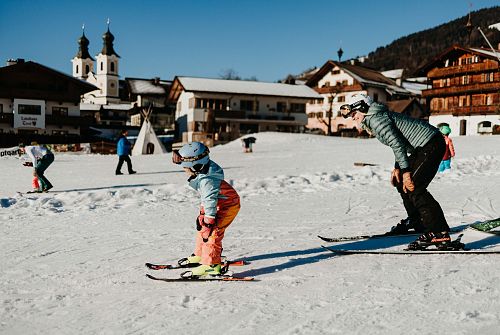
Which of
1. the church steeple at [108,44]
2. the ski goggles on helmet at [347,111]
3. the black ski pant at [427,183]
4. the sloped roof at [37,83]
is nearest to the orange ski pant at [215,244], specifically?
the ski goggles on helmet at [347,111]

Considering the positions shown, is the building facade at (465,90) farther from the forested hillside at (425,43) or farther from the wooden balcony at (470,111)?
the forested hillside at (425,43)

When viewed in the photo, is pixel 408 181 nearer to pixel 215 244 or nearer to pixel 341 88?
pixel 215 244

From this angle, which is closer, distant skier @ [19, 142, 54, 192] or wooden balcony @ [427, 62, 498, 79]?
distant skier @ [19, 142, 54, 192]

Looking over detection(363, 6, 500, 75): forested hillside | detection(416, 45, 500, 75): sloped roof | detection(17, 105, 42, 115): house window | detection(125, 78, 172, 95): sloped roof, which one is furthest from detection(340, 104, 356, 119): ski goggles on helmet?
detection(363, 6, 500, 75): forested hillside

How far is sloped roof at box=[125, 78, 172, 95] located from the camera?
67125 millimetres

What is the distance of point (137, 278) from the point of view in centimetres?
409

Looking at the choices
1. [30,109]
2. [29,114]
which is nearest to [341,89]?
[30,109]

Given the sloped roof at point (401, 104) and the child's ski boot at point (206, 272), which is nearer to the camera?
the child's ski boot at point (206, 272)

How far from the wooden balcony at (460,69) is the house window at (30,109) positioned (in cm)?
4034

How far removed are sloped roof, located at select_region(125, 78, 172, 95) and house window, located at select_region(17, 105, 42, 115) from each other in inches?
1003

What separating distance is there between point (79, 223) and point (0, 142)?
34.9 meters

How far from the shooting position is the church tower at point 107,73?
92.8 m

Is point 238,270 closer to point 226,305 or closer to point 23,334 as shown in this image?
point 226,305

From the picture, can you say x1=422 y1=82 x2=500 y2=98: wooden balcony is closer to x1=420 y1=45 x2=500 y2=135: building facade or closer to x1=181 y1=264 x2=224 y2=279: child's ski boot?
x1=420 y1=45 x2=500 y2=135: building facade
